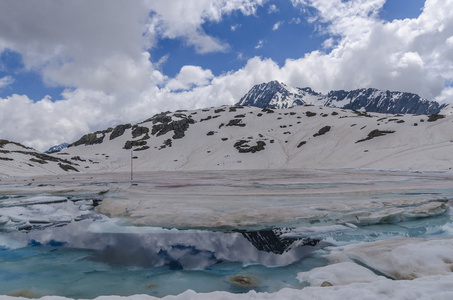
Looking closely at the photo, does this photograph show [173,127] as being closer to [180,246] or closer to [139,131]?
[139,131]

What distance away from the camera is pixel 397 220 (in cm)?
1146

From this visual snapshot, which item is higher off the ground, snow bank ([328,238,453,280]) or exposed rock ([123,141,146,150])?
exposed rock ([123,141,146,150])

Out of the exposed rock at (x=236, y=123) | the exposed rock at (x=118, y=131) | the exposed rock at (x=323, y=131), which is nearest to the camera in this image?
the exposed rock at (x=323, y=131)

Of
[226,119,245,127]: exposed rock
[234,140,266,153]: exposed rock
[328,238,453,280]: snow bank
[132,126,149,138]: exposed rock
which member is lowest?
[328,238,453,280]: snow bank

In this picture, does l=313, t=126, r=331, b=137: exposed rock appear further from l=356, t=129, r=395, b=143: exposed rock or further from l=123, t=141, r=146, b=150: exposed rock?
l=123, t=141, r=146, b=150: exposed rock

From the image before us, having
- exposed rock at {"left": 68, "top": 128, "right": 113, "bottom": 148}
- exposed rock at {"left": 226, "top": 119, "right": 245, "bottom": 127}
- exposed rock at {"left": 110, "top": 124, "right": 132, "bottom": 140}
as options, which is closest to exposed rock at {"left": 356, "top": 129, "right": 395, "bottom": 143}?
exposed rock at {"left": 226, "top": 119, "right": 245, "bottom": 127}

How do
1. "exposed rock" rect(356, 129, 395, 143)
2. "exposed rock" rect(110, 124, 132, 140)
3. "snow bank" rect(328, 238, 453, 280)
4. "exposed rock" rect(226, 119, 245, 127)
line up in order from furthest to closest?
1. "exposed rock" rect(110, 124, 132, 140)
2. "exposed rock" rect(226, 119, 245, 127)
3. "exposed rock" rect(356, 129, 395, 143)
4. "snow bank" rect(328, 238, 453, 280)

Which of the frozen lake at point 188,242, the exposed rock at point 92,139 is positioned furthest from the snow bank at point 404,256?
the exposed rock at point 92,139

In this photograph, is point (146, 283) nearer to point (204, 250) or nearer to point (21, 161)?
point (204, 250)

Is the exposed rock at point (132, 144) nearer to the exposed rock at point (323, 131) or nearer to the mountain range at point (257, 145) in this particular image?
the mountain range at point (257, 145)

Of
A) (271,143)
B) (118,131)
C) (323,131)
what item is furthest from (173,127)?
(323,131)

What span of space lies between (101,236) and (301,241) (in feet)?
24.9

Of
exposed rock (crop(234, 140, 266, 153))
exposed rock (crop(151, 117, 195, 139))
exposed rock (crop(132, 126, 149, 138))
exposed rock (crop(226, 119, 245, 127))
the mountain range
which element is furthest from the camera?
exposed rock (crop(132, 126, 149, 138))

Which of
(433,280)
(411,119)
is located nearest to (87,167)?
(433,280)
